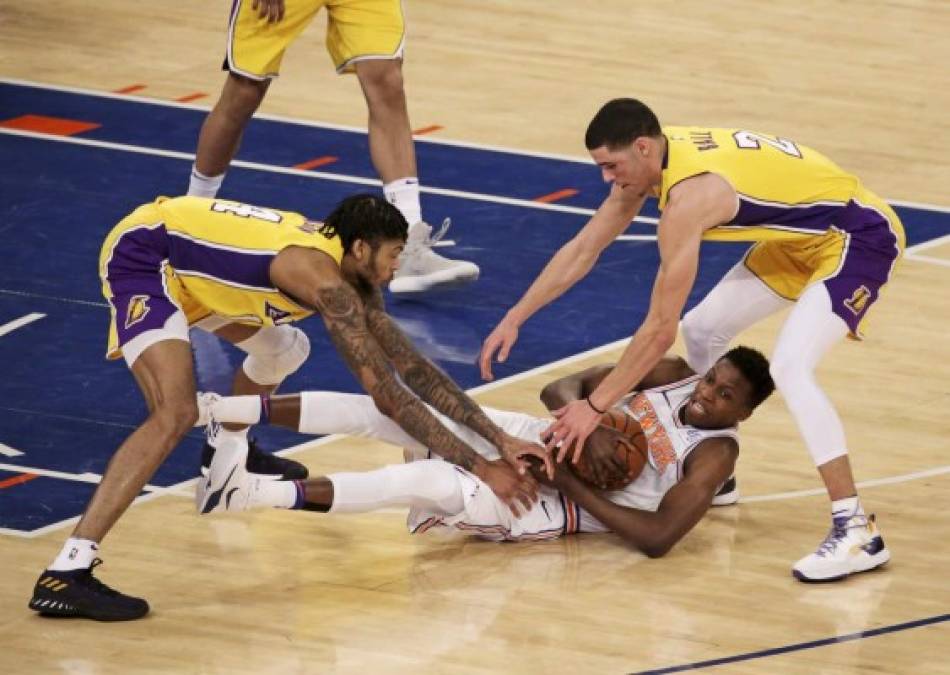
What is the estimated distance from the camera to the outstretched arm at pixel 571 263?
945cm

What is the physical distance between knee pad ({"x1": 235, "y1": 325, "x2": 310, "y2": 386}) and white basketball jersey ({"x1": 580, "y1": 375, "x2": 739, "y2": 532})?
55.8 inches

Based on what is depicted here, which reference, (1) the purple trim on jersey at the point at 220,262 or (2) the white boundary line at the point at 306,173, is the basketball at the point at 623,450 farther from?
(2) the white boundary line at the point at 306,173

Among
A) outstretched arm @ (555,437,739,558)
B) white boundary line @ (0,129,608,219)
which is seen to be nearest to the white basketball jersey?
outstretched arm @ (555,437,739,558)

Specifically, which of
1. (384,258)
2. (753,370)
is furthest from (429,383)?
(753,370)

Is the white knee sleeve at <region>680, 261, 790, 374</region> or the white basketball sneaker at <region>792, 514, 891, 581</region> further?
the white knee sleeve at <region>680, 261, 790, 374</region>

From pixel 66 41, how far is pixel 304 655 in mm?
9435

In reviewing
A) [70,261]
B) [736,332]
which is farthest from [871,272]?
[70,261]

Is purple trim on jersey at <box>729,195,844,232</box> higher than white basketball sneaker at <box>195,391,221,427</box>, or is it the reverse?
purple trim on jersey at <box>729,195,844,232</box>

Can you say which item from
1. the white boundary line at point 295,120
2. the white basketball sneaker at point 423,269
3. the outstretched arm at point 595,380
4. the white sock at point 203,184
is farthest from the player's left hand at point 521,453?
the white boundary line at point 295,120

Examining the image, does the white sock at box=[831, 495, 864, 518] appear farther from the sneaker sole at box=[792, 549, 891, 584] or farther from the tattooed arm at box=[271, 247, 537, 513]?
the tattooed arm at box=[271, 247, 537, 513]

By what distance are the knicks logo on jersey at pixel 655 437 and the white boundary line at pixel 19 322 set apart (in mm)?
3521

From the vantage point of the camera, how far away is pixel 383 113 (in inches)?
472

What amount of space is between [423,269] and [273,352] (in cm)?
254

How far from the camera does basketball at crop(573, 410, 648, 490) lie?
8898 millimetres
